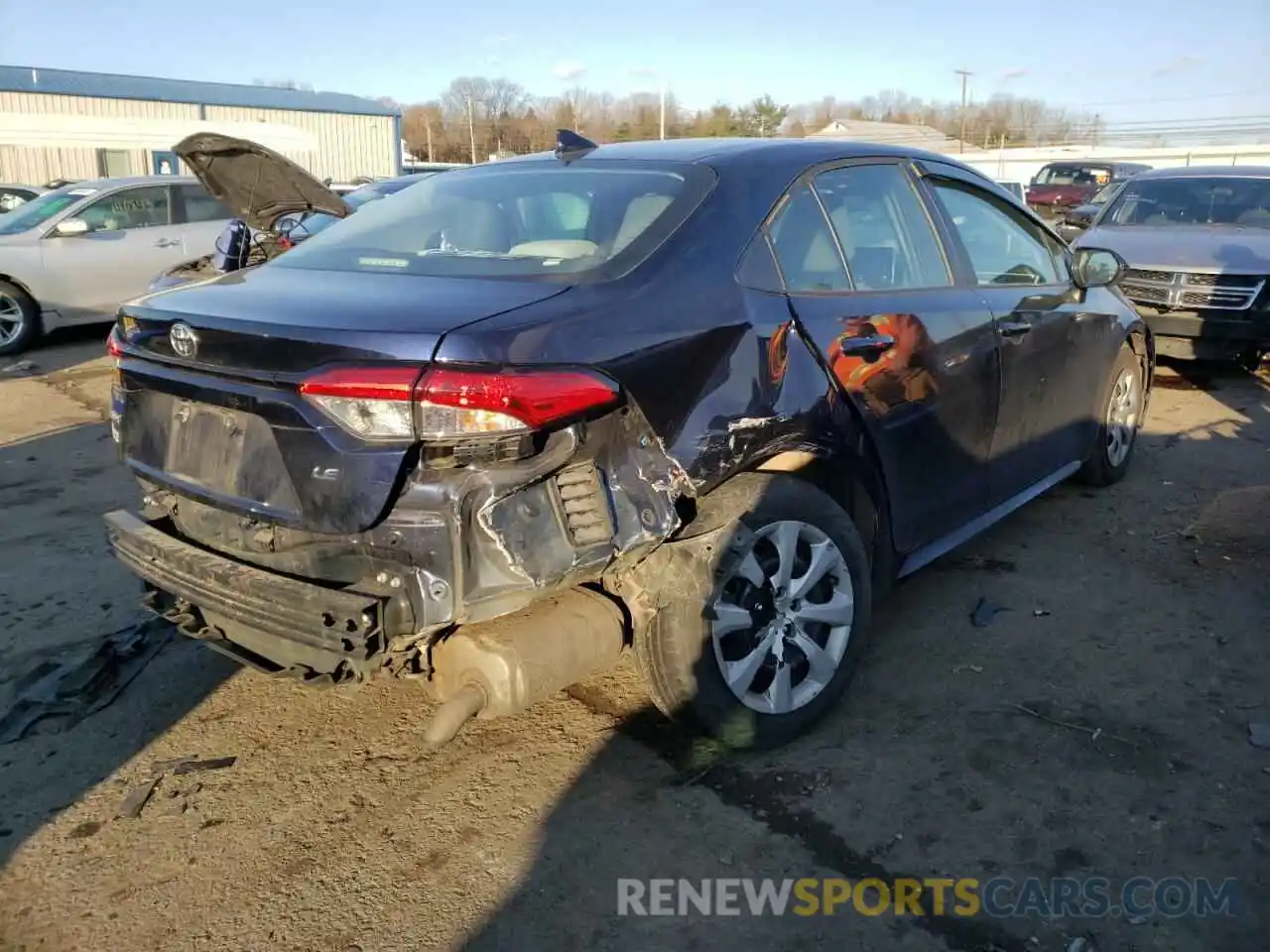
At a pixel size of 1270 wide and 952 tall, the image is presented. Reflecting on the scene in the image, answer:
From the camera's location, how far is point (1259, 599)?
13.8 feet

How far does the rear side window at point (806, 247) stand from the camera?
10.4ft

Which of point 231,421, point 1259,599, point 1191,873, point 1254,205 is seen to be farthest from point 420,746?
point 1254,205

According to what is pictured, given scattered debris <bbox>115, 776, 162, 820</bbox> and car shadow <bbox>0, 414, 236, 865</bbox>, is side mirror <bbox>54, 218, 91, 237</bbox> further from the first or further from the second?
scattered debris <bbox>115, 776, 162, 820</bbox>

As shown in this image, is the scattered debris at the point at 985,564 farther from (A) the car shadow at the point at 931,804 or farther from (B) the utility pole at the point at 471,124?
(B) the utility pole at the point at 471,124

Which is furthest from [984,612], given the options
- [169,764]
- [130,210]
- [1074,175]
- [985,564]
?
[1074,175]

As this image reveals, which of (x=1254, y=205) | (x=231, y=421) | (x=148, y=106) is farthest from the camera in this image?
(x=148, y=106)

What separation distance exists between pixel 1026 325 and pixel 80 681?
3807 mm

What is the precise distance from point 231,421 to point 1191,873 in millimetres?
2720

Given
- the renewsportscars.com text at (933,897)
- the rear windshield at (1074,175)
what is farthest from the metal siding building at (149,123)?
the renewsportscars.com text at (933,897)

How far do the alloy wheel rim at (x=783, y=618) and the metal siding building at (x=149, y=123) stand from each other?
29.8 m

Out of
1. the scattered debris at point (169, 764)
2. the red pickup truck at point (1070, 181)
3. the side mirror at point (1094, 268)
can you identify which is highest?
the red pickup truck at point (1070, 181)

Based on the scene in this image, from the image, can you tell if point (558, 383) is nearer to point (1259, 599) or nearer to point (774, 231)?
point (774, 231)

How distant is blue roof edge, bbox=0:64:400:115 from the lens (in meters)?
30.6

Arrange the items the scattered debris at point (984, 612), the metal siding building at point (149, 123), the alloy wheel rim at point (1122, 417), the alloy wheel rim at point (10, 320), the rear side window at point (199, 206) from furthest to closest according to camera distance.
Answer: the metal siding building at point (149, 123), the rear side window at point (199, 206), the alloy wheel rim at point (10, 320), the alloy wheel rim at point (1122, 417), the scattered debris at point (984, 612)
